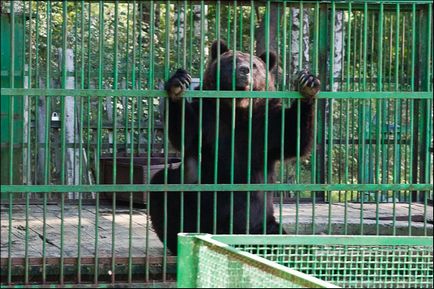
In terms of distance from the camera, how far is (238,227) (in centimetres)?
909

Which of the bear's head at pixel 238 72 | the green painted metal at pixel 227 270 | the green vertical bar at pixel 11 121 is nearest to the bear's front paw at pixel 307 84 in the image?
the bear's head at pixel 238 72

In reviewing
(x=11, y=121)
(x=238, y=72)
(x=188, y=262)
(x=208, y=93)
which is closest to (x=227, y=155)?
(x=238, y=72)

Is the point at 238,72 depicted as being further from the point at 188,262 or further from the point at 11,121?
the point at 188,262

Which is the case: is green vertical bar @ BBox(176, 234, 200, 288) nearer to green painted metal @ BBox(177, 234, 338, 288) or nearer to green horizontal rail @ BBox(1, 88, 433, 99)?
green painted metal @ BBox(177, 234, 338, 288)

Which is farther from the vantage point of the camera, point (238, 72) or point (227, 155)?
point (227, 155)

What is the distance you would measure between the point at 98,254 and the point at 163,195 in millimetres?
848

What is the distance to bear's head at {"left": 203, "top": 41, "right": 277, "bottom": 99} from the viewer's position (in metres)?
9.15

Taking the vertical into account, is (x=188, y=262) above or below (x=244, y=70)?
below

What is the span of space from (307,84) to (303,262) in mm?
2739

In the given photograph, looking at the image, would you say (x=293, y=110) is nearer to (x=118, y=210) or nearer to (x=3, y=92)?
(x=3, y=92)

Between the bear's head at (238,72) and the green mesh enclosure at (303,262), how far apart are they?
297 centimetres

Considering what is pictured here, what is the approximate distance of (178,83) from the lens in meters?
8.09

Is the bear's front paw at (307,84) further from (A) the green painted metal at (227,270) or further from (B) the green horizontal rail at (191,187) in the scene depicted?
(A) the green painted metal at (227,270)

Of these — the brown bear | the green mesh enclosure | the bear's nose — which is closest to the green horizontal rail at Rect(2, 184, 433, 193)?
the brown bear
